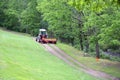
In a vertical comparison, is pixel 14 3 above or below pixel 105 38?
above

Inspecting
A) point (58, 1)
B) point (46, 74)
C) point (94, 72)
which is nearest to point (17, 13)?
point (58, 1)

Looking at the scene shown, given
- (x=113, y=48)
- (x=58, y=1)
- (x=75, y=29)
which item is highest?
(x=58, y=1)

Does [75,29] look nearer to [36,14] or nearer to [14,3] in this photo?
[36,14]

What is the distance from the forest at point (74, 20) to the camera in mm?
32900

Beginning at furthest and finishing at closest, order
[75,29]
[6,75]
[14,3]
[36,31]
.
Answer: [14,3]
[36,31]
[75,29]
[6,75]

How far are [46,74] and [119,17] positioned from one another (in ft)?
41.6

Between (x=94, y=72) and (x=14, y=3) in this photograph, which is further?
(x=14, y=3)

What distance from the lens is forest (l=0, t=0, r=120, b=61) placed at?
108 feet

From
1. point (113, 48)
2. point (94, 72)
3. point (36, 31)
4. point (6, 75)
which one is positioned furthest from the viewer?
point (36, 31)

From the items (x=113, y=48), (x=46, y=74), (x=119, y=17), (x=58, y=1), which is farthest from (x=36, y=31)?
(x=46, y=74)

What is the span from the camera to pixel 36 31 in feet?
245

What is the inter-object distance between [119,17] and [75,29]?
17.6 meters

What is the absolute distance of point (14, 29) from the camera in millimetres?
81312

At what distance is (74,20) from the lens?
4538 centimetres
